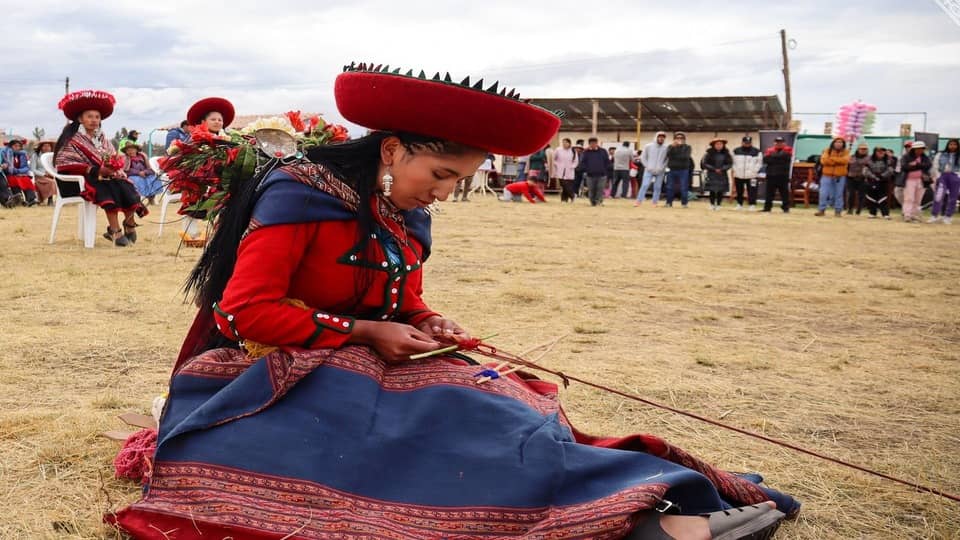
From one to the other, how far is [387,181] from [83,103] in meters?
7.00

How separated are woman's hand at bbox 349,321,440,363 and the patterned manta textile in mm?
75

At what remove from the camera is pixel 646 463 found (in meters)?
2.17

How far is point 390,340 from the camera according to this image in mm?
2363

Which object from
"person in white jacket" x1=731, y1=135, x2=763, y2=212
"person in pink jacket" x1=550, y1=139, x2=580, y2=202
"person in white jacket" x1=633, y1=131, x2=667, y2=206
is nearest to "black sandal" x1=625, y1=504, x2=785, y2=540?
"person in white jacket" x1=731, y1=135, x2=763, y2=212

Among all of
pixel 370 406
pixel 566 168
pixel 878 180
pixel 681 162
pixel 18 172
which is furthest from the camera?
pixel 566 168

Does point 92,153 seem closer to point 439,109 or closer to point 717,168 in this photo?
point 439,109

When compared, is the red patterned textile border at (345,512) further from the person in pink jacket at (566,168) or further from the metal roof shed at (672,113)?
the metal roof shed at (672,113)

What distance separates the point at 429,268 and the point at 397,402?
557 cm

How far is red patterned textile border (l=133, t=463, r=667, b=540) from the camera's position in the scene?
199 cm

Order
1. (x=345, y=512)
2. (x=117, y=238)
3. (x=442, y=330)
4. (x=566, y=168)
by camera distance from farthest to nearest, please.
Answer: (x=566, y=168) → (x=117, y=238) → (x=442, y=330) → (x=345, y=512)

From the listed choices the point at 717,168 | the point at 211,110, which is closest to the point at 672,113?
the point at 717,168

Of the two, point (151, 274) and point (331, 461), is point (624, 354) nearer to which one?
point (331, 461)

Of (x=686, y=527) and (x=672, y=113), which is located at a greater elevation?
(x=672, y=113)

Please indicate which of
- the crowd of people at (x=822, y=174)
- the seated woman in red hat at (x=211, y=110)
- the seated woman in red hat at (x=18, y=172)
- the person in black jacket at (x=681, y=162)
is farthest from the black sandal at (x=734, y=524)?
the seated woman in red hat at (x=18, y=172)
